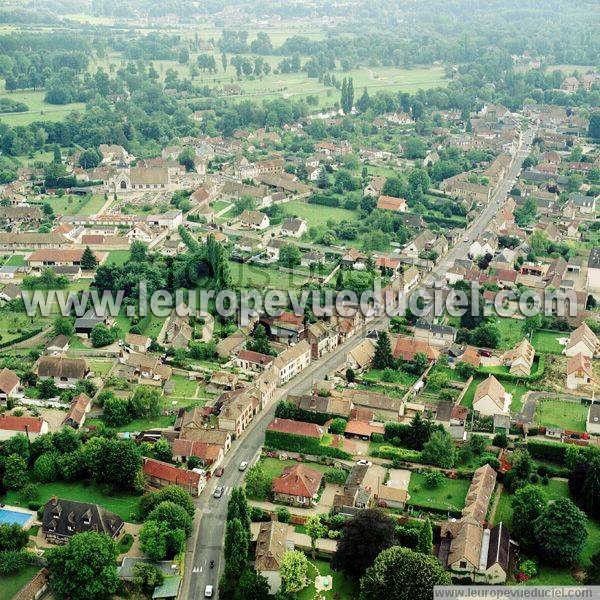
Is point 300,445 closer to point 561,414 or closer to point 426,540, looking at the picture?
point 426,540

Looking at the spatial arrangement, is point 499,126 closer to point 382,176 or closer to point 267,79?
point 382,176

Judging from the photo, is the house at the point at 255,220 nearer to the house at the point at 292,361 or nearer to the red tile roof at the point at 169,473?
the house at the point at 292,361

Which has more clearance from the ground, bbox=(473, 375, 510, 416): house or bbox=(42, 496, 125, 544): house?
bbox=(473, 375, 510, 416): house

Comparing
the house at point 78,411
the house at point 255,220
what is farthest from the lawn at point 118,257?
the house at point 78,411

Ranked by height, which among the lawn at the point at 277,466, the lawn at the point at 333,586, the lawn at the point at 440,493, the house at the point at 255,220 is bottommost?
the lawn at the point at 333,586

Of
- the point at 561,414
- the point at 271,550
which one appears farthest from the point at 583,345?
the point at 271,550

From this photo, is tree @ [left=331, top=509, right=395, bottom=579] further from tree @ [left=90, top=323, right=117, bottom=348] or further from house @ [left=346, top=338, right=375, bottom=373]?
tree @ [left=90, top=323, right=117, bottom=348]

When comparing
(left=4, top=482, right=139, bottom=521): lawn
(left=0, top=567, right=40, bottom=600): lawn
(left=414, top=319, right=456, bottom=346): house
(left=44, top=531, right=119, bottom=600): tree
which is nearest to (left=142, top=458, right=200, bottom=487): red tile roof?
(left=4, top=482, right=139, bottom=521): lawn
